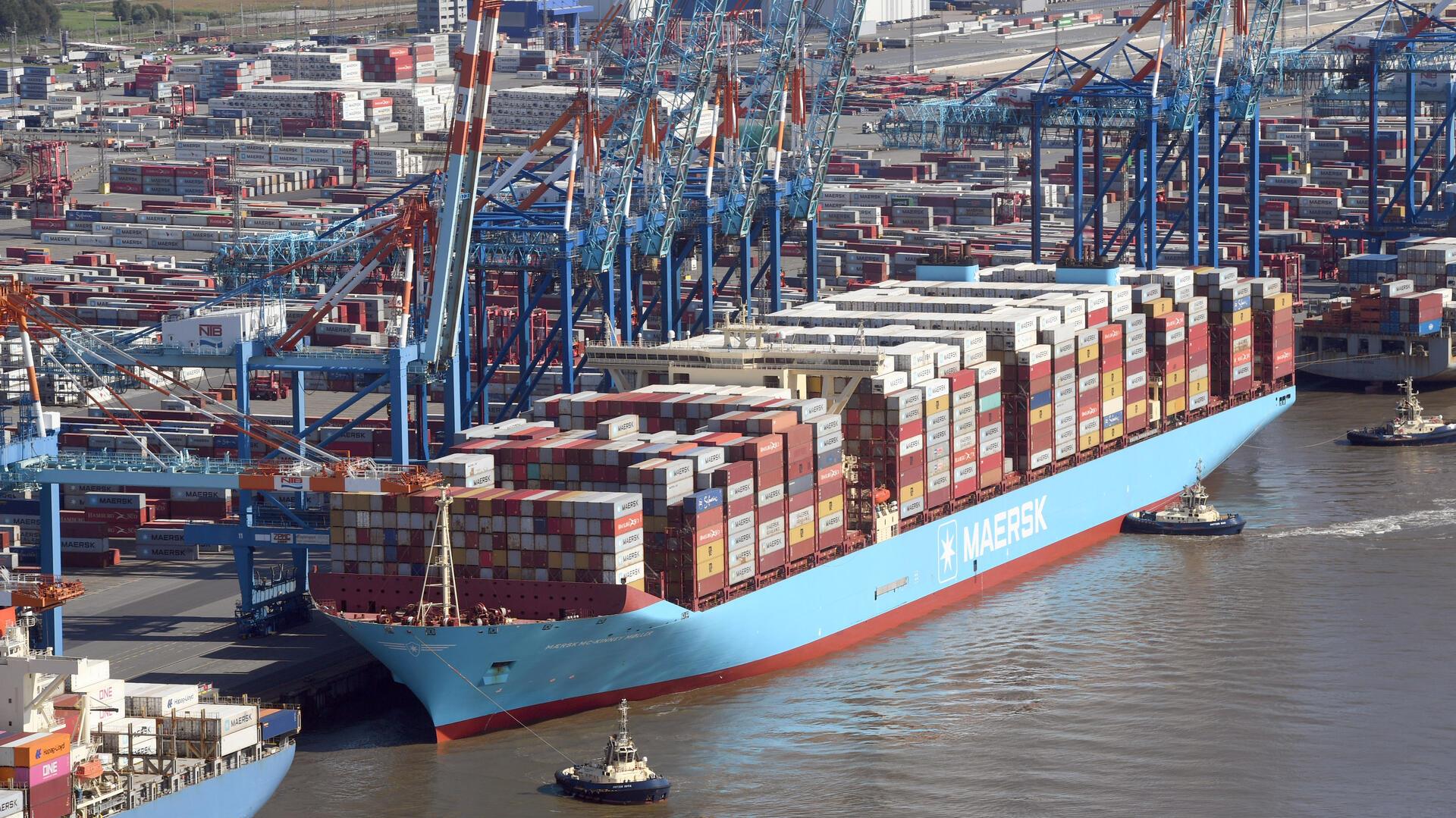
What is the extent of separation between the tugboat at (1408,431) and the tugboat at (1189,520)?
1134cm

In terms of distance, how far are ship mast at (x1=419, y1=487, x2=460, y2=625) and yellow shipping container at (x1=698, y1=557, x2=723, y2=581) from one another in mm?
5376

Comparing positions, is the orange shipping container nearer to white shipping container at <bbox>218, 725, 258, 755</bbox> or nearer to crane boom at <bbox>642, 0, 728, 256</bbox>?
white shipping container at <bbox>218, 725, 258, 755</bbox>

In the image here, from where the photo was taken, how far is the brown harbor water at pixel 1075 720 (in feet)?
170

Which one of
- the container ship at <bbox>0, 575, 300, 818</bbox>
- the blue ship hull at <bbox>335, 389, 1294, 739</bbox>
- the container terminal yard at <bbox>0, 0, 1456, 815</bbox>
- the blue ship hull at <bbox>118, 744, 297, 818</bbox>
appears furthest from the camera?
the container terminal yard at <bbox>0, 0, 1456, 815</bbox>

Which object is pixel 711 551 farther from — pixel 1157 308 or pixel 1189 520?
pixel 1157 308

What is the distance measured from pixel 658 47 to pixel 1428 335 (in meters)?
38.2

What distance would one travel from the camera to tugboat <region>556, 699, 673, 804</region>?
51.4 meters

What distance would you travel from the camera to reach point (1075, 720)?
5650 centimetres

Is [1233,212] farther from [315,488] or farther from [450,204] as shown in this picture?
[315,488]

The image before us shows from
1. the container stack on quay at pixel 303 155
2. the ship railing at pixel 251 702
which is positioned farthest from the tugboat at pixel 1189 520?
the container stack on quay at pixel 303 155

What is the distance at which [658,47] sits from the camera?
75.4m

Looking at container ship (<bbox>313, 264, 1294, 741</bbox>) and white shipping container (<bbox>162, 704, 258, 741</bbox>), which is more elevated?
container ship (<bbox>313, 264, 1294, 741</bbox>)

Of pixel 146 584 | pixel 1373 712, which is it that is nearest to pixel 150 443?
pixel 146 584

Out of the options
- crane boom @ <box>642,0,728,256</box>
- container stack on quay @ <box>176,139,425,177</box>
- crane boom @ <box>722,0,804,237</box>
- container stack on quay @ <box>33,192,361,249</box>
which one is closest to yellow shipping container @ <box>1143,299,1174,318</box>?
crane boom @ <box>722,0,804,237</box>
